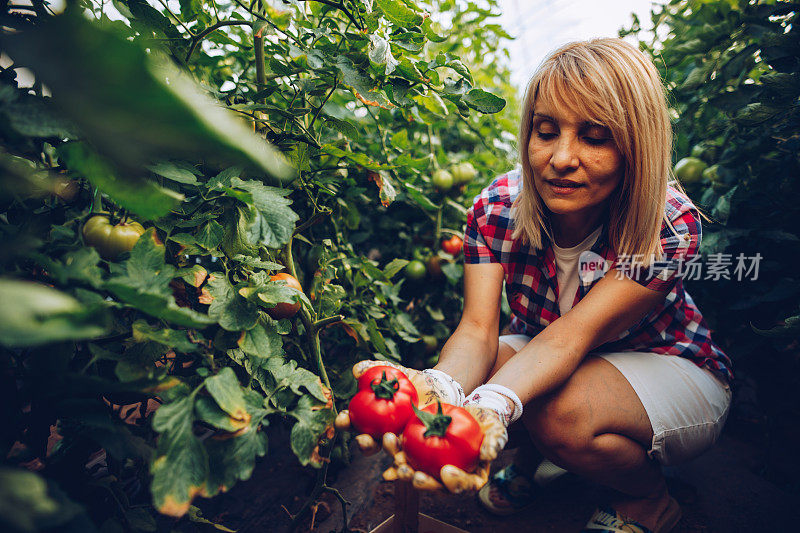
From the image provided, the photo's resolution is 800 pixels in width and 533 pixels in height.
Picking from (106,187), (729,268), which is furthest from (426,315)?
(106,187)

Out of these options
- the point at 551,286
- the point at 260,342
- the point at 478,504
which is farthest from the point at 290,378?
the point at 478,504

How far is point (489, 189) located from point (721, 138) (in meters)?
1.16

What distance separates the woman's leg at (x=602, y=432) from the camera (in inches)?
45.6

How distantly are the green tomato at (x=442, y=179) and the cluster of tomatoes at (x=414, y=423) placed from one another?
920 mm

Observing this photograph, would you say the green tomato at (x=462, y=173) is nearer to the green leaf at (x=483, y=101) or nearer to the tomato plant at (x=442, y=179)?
the tomato plant at (x=442, y=179)

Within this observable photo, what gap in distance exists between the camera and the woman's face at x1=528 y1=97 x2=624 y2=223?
109 centimetres

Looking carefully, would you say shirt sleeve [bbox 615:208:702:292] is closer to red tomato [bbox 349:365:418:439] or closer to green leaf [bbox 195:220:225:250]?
red tomato [bbox 349:365:418:439]

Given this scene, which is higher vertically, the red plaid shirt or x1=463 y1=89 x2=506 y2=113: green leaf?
x1=463 y1=89 x2=506 y2=113: green leaf

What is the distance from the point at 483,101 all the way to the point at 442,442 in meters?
0.79

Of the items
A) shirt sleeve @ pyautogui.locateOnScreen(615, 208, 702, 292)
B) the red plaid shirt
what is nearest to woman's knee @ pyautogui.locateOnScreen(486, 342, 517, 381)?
the red plaid shirt

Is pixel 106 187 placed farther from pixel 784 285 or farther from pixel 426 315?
pixel 784 285

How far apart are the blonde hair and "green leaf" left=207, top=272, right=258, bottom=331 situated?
92cm

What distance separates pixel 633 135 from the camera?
3.59 feet

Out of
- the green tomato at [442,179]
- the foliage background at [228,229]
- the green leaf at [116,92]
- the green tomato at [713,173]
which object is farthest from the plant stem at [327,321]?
the green tomato at [713,173]
